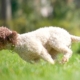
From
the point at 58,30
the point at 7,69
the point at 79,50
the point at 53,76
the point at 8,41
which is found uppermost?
the point at 79,50

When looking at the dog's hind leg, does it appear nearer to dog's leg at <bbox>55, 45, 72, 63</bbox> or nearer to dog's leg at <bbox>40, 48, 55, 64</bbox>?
dog's leg at <bbox>55, 45, 72, 63</bbox>

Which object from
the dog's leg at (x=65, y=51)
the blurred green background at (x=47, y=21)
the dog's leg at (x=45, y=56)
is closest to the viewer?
the dog's leg at (x=45, y=56)

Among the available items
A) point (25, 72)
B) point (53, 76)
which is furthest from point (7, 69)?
point (53, 76)

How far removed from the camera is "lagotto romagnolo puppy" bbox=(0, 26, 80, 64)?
9.72 m

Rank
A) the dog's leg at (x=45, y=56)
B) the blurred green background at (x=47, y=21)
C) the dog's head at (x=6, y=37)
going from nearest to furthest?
the dog's head at (x=6, y=37), the dog's leg at (x=45, y=56), the blurred green background at (x=47, y=21)

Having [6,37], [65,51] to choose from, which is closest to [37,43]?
[6,37]

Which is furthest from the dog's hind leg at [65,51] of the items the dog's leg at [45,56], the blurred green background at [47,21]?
the blurred green background at [47,21]

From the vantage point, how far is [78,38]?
1091 centimetres

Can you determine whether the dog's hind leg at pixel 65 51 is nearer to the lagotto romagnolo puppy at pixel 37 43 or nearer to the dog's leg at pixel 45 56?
the lagotto romagnolo puppy at pixel 37 43

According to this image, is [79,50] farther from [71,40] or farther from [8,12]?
[8,12]

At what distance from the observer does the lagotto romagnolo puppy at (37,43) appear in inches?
383

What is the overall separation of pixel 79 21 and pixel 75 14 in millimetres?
654

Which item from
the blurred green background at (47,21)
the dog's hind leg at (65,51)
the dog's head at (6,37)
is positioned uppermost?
the blurred green background at (47,21)

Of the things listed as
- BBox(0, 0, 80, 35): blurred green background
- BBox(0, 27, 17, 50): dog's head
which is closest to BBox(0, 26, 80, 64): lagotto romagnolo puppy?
BBox(0, 27, 17, 50): dog's head
